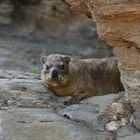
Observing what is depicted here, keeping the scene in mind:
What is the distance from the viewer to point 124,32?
229 inches

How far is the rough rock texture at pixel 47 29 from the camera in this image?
55.8 ft

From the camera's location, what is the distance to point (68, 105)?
7184mm

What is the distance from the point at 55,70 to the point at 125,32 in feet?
7.87

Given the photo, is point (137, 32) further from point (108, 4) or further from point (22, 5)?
point (22, 5)

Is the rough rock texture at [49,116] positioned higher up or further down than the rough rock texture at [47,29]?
higher up

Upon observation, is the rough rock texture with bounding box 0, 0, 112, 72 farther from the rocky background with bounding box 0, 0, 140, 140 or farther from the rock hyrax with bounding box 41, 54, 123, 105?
the rocky background with bounding box 0, 0, 140, 140

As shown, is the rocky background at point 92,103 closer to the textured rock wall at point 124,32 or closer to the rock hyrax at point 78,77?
the textured rock wall at point 124,32

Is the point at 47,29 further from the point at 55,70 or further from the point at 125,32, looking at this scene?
the point at 125,32

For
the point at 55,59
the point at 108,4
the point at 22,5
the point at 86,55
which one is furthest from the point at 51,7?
the point at 108,4

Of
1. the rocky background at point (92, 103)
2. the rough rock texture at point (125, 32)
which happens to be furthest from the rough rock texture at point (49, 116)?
the rough rock texture at point (125, 32)

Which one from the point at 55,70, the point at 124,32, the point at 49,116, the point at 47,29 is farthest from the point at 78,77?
the point at 47,29

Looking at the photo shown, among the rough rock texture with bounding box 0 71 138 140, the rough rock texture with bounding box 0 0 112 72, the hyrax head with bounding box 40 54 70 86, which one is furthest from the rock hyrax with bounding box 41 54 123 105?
the rough rock texture with bounding box 0 0 112 72

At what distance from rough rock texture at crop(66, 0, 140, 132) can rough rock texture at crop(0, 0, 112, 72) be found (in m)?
10.6

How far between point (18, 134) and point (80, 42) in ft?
38.7
